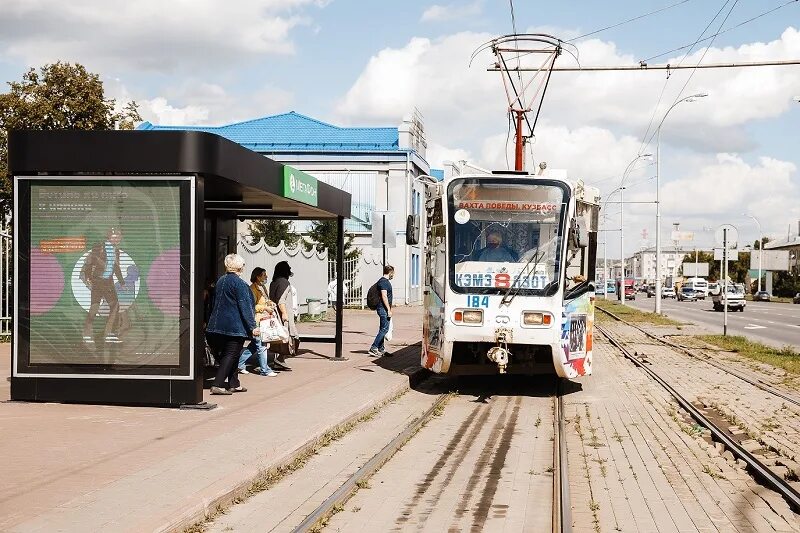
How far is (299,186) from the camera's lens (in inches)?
604

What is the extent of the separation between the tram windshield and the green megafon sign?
2273 mm

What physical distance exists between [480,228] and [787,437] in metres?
5.32

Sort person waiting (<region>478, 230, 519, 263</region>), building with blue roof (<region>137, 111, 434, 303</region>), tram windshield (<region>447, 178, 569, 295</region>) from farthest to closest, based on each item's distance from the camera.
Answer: building with blue roof (<region>137, 111, 434, 303</region>) → person waiting (<region>478, 230, 519, 263</region>) → tram windshield (<region>447, 178, 569, 295</region>)

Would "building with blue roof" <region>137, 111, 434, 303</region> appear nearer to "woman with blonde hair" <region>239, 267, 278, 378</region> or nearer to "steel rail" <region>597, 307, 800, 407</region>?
"steel rail" <region>597, 307, 800, 407</region>

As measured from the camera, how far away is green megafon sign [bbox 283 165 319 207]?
14.5 m

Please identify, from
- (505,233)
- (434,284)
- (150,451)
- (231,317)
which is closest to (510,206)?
(505,233)

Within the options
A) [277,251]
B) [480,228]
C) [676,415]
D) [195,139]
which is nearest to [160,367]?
[195,139]

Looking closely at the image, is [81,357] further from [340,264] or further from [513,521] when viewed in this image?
[340,264]

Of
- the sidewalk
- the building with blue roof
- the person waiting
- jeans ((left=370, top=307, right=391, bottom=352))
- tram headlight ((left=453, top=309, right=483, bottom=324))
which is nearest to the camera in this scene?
the sidewalk

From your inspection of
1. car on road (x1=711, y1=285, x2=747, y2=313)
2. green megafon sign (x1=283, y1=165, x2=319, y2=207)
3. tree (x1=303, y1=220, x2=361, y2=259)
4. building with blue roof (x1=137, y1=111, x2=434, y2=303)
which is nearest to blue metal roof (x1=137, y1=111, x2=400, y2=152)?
building with blue roof (x1=137, y1=111, x2=434, y2=303)

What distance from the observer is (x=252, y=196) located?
1484 cm

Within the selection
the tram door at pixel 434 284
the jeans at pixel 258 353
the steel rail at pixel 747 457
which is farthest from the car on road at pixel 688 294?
the jeans at pixel 258 353

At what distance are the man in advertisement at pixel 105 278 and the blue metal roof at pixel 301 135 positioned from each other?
152 ft

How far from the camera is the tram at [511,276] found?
14164 mm
